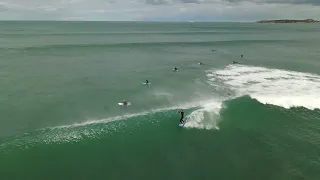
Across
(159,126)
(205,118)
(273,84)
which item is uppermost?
(273,84)

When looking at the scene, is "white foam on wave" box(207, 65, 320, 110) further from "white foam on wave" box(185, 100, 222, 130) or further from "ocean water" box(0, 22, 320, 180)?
"white foam on wave" box(185, 100, 222, 130)

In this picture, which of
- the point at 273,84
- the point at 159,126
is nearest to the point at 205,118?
the point at 159,126

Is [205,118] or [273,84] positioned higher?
[273,84]

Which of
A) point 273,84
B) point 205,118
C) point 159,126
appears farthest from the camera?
point 273,84

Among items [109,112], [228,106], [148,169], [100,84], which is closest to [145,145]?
[148,169]

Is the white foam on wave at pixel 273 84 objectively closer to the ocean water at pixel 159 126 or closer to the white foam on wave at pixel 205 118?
the ocean water at pixel 159 126

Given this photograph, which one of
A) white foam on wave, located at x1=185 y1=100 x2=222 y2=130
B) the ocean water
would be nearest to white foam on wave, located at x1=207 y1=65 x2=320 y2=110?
the ocean water

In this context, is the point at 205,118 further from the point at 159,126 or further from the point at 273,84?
the point at 273,84

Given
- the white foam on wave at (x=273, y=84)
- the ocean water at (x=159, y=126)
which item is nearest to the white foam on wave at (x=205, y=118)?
the ocean water at (x=159, y=126)
